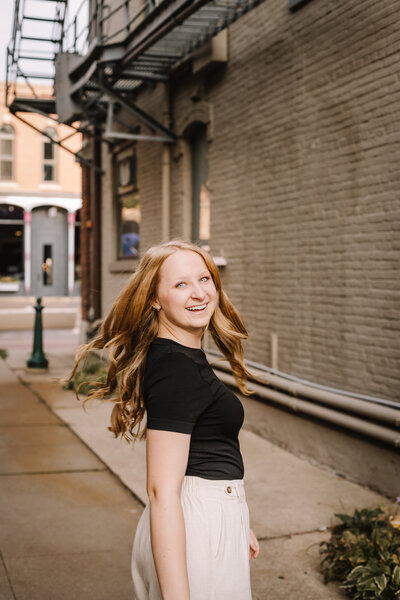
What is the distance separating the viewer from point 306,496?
5422 millimetres

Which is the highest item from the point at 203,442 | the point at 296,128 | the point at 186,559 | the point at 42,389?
the point at 296,128

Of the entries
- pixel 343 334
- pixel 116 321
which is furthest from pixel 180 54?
pixel 116 321

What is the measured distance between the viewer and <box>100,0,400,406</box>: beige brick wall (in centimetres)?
564

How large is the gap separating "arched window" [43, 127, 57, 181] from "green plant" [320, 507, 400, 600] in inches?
1168

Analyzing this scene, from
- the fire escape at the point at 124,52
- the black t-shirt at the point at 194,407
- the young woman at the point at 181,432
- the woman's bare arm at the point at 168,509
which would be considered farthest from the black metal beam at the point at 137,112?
the woman's bare arm at the point at 168,509

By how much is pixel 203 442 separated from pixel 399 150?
154 inches

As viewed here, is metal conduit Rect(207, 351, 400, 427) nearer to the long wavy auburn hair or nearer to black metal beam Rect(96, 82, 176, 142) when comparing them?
the long wavy auburn hair

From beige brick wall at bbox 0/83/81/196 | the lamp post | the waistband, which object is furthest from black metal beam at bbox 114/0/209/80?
beige brick wall at bbox 0/83/81/196

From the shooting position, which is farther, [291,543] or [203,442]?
[291,543]

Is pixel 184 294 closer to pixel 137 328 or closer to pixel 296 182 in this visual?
pixel 137 328

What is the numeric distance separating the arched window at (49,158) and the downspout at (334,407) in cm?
2658

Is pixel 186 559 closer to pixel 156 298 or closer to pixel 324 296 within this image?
pixel 156 298

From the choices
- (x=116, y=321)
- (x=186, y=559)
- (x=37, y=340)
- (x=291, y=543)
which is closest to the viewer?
(x=186, y=559)

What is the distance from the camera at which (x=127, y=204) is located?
12.9 metres
